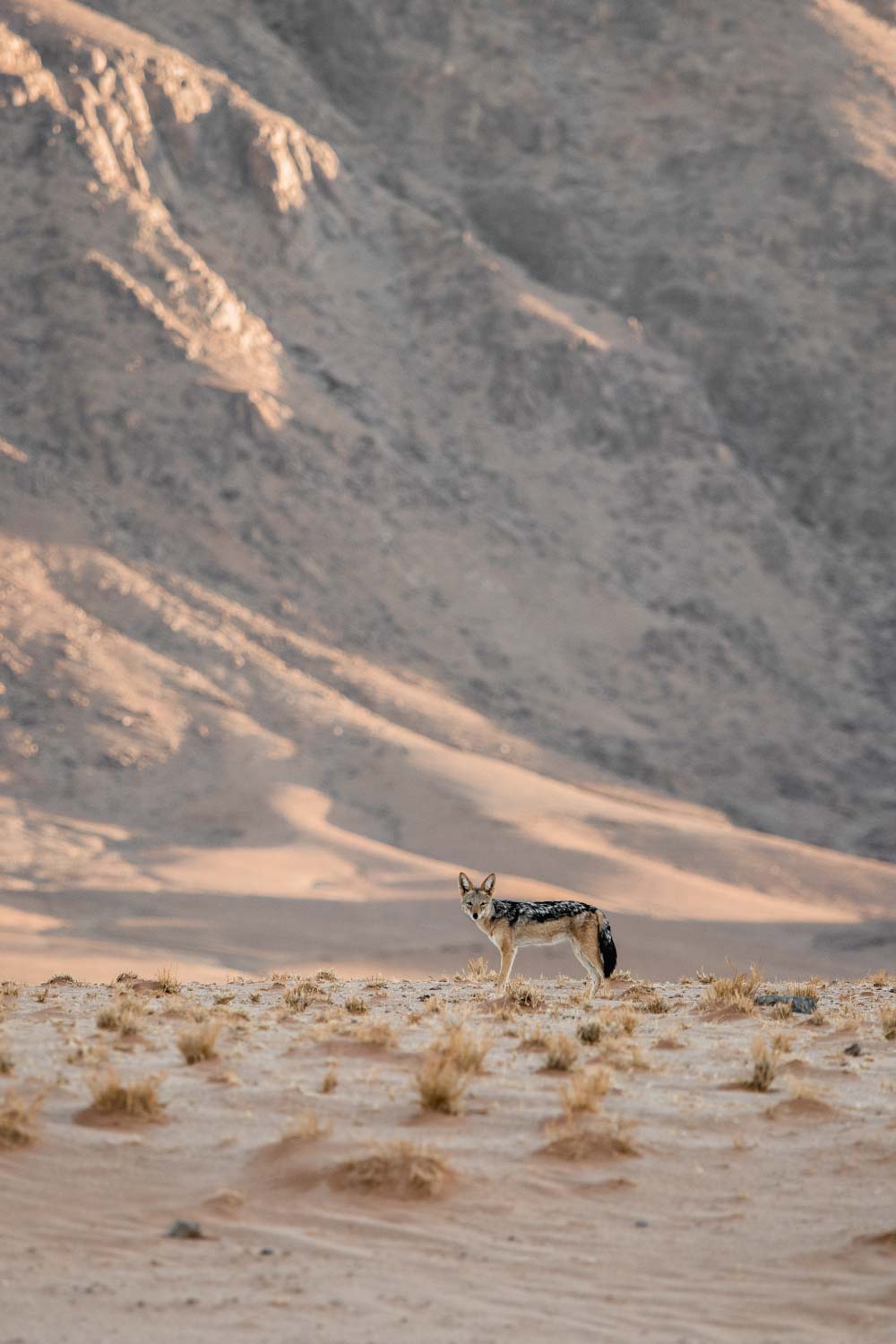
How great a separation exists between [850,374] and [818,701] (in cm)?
2375

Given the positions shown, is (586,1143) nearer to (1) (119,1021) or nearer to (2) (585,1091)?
(2) (585,1091)

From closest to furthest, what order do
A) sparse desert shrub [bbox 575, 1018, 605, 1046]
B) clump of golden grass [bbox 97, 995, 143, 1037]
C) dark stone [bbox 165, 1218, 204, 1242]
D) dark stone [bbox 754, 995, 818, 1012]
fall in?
dark stone [bbox 165, 1218, 204, 1242] < clump of golden grass [bbox 97, 995, 143, 1037] < sparse desert shrub [bbox 575, 1018, 605, 1046] < dark stone [bbox 754, 995, 818, 1012]

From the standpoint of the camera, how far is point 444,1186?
26.0 feet

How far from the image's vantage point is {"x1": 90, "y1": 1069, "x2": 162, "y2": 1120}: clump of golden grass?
8773 millimetres

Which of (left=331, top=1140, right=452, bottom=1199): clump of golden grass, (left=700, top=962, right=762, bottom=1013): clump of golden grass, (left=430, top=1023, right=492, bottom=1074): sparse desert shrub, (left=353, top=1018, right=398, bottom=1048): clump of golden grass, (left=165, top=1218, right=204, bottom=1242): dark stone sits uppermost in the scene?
(left=700, top=962, right=762, bottom=1013): clump of golden grass

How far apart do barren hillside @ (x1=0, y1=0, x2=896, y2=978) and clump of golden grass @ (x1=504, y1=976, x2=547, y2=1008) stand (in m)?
31.7

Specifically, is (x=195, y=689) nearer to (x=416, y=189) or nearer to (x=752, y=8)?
(x=416, y=189)

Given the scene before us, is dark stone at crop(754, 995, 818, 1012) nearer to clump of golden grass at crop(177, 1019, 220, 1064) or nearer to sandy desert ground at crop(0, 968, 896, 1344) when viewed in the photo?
sandy desert ground at crop(0, 968, 896, 1344)

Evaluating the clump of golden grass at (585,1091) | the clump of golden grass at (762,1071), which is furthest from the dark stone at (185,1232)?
the clump of golden grass at (762,1071)

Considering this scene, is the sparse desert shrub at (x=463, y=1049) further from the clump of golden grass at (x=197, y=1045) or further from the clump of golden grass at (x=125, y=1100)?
the clump of golden grass at (x=125, y=1100)

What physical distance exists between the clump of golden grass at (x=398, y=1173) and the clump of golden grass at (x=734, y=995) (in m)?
6.44

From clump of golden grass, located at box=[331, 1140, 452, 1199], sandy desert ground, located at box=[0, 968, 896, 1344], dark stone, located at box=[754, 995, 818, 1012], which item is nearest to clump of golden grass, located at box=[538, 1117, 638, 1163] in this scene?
sandy desert ground, located at box=[0, 968, 896, 1344]

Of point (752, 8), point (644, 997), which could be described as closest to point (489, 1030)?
point (644, 997)

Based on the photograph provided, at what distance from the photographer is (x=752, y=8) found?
331ft
